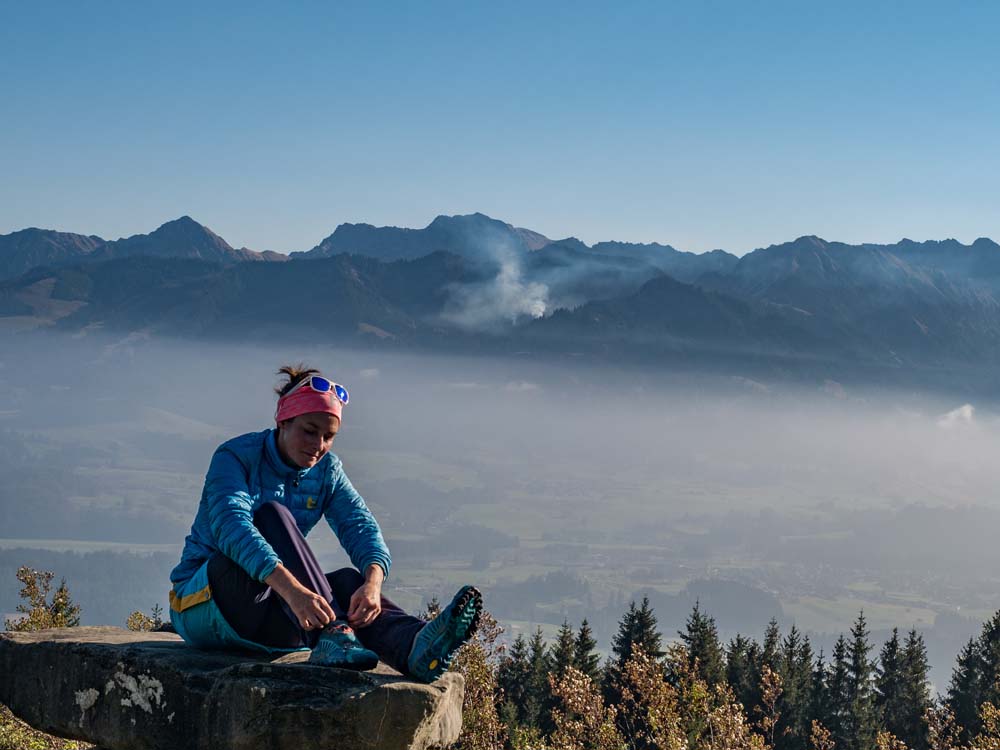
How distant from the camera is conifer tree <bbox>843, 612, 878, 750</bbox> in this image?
5841cm

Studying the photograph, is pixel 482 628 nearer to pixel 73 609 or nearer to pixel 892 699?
pixel 73 609

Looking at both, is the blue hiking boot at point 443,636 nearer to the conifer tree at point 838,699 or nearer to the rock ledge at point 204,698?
the rock ledge at point 204,698

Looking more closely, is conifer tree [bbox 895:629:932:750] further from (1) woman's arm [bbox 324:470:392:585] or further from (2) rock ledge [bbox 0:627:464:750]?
(2) rock ledge [bbox 0:627:464:750]

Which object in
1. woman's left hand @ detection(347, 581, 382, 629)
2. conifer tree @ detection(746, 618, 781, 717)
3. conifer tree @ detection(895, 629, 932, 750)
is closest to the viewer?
woman's left hand @ detection(347, 581, 382, 629)

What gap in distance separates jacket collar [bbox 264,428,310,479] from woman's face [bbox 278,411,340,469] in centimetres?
4

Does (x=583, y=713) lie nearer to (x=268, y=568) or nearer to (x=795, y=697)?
(x=268, y=568)

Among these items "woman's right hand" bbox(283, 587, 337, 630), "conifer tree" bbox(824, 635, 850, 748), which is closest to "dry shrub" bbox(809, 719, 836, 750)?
"conifer tree" bbox(824, 635, 850, 748)

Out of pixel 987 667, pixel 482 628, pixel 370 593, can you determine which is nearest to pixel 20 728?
pixel 370 593

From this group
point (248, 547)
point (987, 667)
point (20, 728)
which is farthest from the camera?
point (987, 667)

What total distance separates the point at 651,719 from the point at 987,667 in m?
56.0

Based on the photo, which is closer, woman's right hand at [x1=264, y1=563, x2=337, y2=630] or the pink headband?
woman's right hand at [x1=264, y1=563, x2=337, y2=630]

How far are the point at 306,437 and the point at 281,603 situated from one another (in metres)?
1.35

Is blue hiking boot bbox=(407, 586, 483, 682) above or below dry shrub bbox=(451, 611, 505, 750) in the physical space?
above

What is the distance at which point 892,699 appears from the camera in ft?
222
